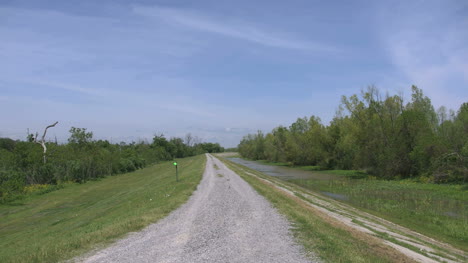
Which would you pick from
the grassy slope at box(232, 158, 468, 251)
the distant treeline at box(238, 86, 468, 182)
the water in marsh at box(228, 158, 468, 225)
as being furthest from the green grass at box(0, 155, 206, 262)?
the distant treeline at box(238, 86, 468, 182)

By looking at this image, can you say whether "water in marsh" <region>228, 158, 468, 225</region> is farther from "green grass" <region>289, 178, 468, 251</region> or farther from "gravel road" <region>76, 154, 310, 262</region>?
"gravel road" <region>76, 154, 310, 262</region>

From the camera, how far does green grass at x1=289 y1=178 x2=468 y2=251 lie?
53.2ft

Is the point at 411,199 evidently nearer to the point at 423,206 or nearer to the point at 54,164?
the point at 423,206

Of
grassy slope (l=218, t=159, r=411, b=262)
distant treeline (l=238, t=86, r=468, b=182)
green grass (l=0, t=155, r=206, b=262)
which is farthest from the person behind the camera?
distant treeline (l=238, t=86, r=468, b=182)

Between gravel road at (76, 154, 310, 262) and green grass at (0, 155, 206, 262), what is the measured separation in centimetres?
90

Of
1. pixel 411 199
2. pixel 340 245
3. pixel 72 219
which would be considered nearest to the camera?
pixel 340 245

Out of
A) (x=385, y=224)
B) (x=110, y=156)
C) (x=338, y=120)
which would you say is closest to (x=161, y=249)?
(x=385, y=224)

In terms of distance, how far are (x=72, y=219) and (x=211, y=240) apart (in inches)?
558

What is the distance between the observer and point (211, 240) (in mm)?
9570

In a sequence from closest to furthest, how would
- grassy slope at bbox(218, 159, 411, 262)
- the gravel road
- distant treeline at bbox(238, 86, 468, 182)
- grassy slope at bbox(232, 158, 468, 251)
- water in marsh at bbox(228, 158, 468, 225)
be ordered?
the gravel road, grassy slope at bbox(218, 159, 411, 262), grassy slope at bbox(232, 158, 468, 251), water in marsh at bbox(228, 158, 468, 225), distant treeline at bbox(238, 86, 468, 182)

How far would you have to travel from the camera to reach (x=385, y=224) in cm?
1683

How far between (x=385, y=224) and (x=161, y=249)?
13.2m

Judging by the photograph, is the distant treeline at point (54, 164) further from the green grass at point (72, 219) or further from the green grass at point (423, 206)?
the green grass at point (423, 206)

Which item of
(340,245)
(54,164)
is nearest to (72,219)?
(340,245)
